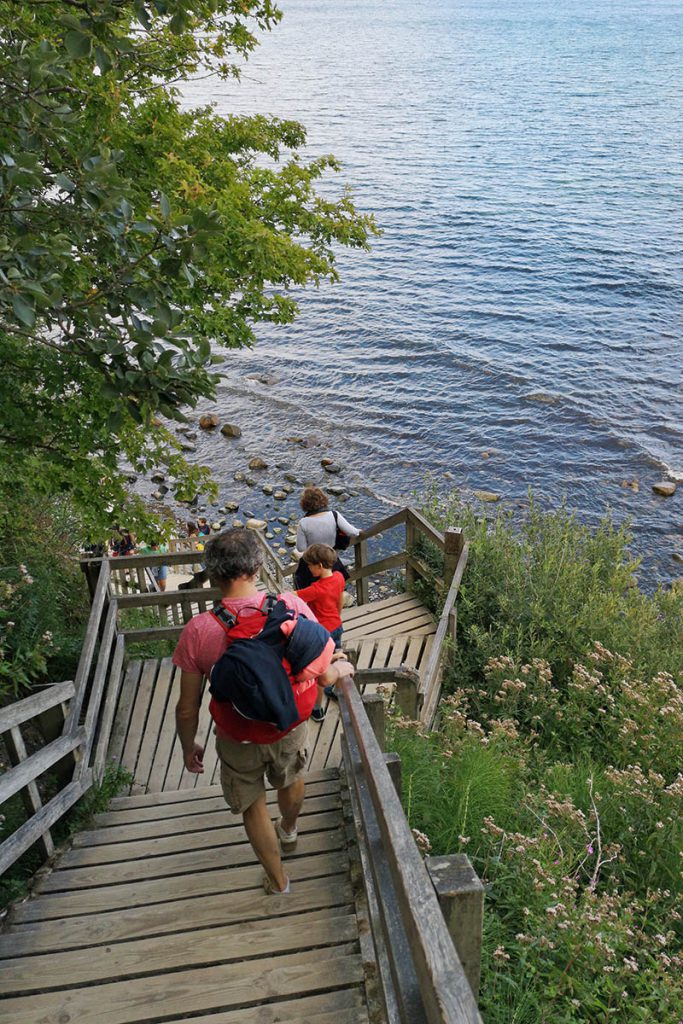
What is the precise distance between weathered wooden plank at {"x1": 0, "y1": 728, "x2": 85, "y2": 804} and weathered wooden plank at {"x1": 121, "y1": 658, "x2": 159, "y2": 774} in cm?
109

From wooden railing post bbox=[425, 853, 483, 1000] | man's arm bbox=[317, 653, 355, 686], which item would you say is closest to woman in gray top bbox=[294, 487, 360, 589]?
man's arm bbox=[317, 653, 355, 686]

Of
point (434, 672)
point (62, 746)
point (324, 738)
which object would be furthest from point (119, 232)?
point (434, 672)

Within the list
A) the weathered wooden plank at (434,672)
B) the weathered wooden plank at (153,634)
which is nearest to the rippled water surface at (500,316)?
the weathered wooden plank at (434,672)

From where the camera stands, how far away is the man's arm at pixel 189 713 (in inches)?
148

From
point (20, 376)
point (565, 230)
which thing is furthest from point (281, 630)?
point (565, 230)

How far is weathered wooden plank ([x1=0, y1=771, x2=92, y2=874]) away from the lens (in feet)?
12.7

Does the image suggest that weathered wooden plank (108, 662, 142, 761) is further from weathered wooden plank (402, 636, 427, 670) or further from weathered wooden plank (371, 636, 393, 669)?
weathered wooden plank (402, 636, 427, 670)

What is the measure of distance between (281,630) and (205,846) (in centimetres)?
179

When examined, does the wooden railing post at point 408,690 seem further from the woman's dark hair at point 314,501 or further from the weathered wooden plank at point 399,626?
the weathered wooden plank at point 399,626

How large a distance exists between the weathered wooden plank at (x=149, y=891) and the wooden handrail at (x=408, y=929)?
40.4 inches

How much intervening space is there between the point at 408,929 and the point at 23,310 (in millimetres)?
2482

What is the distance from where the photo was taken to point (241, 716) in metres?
3.56

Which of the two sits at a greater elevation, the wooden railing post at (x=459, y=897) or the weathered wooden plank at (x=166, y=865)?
the wooden railing post at (x=459, y=897)

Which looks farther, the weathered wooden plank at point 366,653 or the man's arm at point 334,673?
the weathered wooden plank at point 366,653
